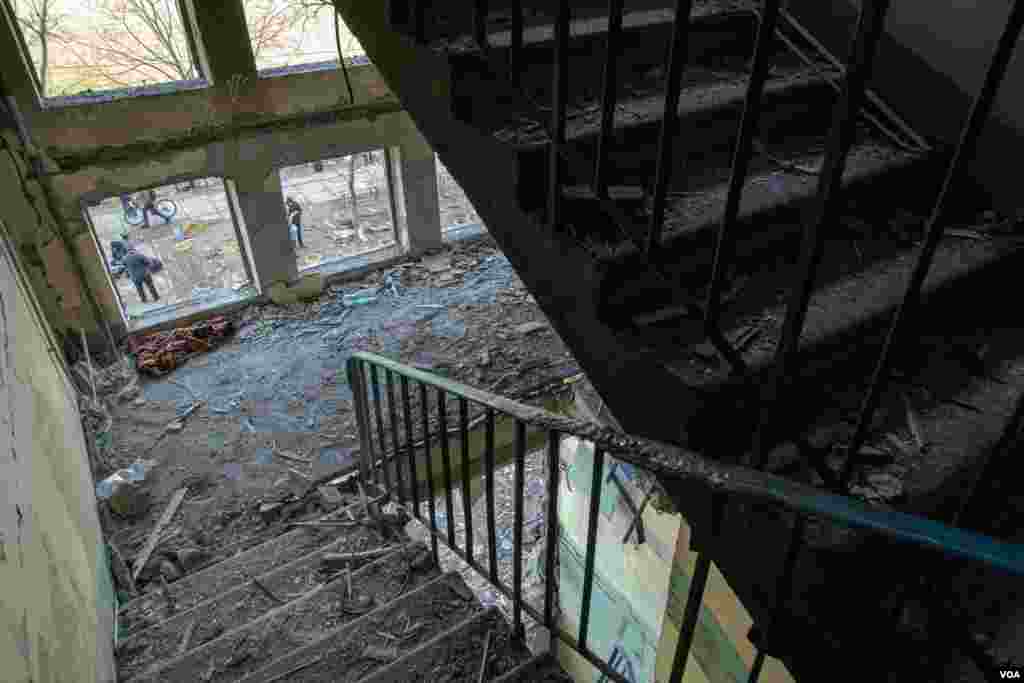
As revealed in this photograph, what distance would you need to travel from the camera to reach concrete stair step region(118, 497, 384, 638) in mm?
3760

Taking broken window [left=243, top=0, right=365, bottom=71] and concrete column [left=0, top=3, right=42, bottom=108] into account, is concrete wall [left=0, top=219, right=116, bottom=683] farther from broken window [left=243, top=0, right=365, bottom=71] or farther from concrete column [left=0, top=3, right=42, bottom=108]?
broken window [left=243, top=0, right=365, bottom=71]

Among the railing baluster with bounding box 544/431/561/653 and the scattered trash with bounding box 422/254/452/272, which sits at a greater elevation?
the railing baluster with bounding box 544/431/561/653

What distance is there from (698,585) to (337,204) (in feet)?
39.4

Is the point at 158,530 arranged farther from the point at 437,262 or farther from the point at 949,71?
the point at 949,71

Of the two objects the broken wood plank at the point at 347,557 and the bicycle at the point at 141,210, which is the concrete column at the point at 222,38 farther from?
the bicycle at the point at 141,210

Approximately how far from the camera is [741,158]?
4.14 feet

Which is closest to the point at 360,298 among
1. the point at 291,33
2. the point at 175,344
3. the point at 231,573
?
the point at 175,344

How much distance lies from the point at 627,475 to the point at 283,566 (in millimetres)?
3049

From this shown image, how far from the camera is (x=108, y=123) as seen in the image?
20.4ft

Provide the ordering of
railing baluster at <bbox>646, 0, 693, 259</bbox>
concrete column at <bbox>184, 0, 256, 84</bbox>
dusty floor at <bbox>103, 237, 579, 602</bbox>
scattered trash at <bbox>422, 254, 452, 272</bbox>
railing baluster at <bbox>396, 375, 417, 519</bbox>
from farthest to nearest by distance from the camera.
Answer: scattered trash at <bbox>422, 254, 452, 272</bbox>
concrete column at <bbox>184, 0, 256, 84</bbox>
dusty floor at <bbox>103, 237, 579, 602</bbox>
railing baluster at <bbox>396, 375, 417, 519</bbox>
railing baluster at <bbox>646, 0, 693, 259</bbox>

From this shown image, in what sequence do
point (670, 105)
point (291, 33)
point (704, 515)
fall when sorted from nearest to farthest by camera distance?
point (670, 105) < point (704, 515) < point (291, 33)

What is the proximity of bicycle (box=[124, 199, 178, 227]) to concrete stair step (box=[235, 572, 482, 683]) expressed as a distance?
10.6m

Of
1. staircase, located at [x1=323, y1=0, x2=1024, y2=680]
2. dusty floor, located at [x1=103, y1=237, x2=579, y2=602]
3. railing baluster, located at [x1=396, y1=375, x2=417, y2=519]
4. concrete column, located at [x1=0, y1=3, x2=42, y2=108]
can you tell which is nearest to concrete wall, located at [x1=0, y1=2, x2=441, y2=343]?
concrete column, located at [x1=0, y1=3, x2=42, y2=108]

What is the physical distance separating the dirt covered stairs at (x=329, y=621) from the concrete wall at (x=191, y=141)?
4.10 meters
